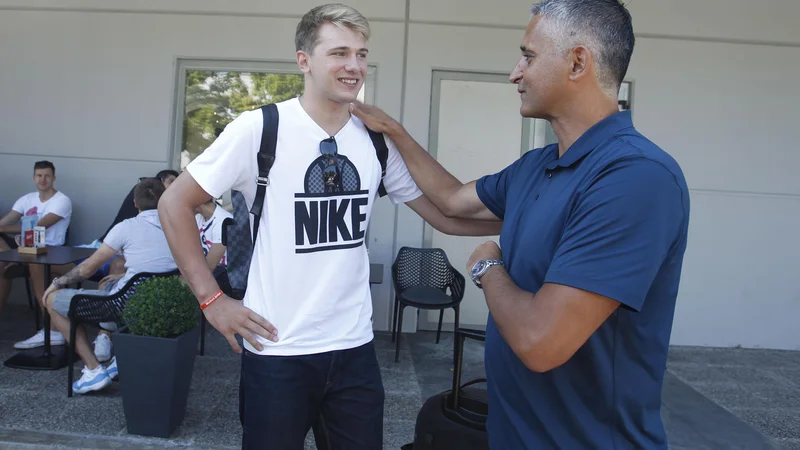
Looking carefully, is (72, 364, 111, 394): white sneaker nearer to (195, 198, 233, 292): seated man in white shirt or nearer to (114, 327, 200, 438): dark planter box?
(114, 327, 200, 438): dark planter box

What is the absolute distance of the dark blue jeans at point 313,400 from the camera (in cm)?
197

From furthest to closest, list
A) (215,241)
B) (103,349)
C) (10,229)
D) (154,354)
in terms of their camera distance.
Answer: (10,229), (103,349), (215,241), (154,354)

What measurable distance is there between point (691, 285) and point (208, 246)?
4.76 metres

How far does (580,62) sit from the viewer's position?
1.46m

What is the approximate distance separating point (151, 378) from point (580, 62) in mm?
3027

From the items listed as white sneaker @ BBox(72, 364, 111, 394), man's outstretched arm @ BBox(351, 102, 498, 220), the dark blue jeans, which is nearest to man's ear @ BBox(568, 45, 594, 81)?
man's outstretched arm @ BBox(351, 102, 498, 220)

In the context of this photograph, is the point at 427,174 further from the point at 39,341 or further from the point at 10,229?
the point at 10,229

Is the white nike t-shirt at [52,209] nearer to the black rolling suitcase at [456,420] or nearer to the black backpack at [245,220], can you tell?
the black backpack at [245,220]

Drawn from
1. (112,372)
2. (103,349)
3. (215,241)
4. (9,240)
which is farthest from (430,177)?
(9,240)

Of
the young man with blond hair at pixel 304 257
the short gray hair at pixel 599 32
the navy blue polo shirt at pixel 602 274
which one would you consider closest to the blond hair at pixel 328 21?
the young man with blond hair at pixel 304 257

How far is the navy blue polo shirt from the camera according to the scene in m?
1.23

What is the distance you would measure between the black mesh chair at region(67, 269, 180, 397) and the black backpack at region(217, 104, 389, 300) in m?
2.31

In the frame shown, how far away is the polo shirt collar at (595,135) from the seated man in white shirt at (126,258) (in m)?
3.49

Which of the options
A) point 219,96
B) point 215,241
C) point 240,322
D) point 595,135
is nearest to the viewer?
point 595,135
